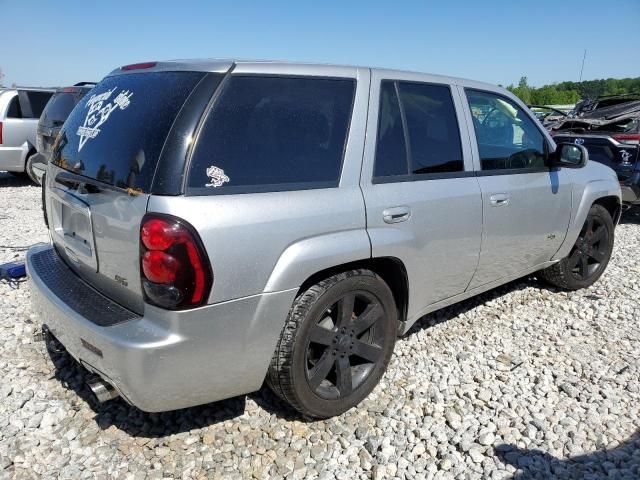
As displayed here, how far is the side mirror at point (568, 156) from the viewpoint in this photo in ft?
12.3

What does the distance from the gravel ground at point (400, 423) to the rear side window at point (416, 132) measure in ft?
4.28

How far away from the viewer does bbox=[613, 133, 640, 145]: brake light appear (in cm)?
691

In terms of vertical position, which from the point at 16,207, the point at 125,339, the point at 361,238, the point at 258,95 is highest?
the point at 258,95

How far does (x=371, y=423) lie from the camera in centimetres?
272

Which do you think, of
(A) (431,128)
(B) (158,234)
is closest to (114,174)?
(B) (158,234)

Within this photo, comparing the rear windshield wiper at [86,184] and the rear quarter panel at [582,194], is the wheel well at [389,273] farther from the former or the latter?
the rear quarter panel at [582,194]

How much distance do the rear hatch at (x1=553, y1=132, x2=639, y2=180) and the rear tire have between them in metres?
2.80

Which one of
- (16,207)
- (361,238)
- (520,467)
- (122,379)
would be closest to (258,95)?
(361,238)

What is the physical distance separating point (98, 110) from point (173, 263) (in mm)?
1097

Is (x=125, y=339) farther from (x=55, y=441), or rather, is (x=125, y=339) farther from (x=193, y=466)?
(x=55, y=441)

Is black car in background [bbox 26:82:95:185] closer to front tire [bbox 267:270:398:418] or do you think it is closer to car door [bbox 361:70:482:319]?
car door [bbox 361:70:482:319]

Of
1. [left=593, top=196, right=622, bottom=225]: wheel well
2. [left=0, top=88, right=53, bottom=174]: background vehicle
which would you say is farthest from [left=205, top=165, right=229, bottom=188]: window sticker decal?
[left=0, top=88, right=53, bottom=174]: background vehicle

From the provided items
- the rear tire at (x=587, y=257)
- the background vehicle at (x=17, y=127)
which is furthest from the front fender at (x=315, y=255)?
the background vehicle at (x=17, y=127)

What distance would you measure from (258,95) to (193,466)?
1.77 metres
